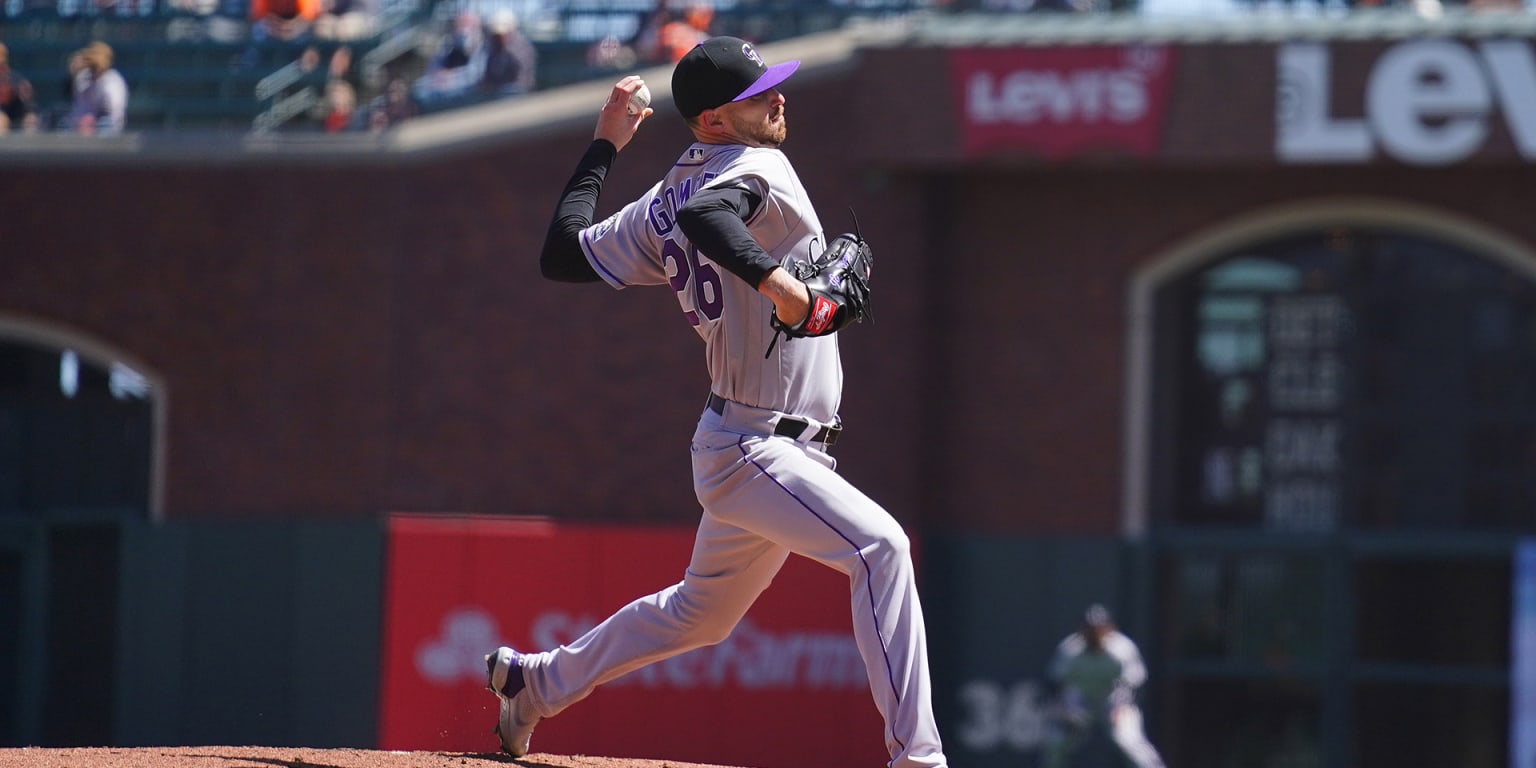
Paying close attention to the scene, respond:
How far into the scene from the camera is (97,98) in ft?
46.0

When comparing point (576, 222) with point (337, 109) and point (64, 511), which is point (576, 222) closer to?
point (337, 109)

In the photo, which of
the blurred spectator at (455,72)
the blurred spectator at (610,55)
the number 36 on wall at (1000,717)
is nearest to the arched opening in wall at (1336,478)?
the number 36 on wall at (1000,717)

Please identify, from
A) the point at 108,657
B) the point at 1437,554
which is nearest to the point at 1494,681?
the point at 1437,554

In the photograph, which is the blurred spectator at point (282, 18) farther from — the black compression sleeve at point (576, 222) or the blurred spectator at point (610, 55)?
the black compression sleeve at point (576, 222)

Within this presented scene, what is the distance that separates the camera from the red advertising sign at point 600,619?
12914 mm

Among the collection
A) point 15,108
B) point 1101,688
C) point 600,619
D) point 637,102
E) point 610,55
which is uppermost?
point 610,55

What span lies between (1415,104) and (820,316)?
9288mm

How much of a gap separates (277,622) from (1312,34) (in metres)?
7.89

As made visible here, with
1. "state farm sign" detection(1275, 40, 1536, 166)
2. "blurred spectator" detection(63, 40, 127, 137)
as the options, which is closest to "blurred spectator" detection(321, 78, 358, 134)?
"blurred spectator" detection(63, 40, 127, 137)

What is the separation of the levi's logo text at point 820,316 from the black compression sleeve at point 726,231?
14 cm

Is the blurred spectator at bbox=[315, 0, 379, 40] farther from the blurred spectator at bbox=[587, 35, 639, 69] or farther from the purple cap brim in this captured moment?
the purple cap brim

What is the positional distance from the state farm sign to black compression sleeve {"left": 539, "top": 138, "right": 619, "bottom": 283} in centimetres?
859

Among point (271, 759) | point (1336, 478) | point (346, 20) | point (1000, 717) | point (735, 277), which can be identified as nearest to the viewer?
point (735, 277)

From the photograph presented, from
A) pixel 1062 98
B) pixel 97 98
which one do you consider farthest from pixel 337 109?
pixel 1062 98
